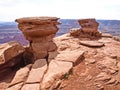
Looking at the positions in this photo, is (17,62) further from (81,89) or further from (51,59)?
(81,89)

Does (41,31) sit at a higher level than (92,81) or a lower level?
higher

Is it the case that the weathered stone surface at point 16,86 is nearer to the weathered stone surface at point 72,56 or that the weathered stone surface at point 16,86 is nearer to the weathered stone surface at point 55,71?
the weathered stone surface at point 55,71

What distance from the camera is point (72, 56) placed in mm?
11898

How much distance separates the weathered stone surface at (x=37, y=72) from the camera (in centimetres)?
1066

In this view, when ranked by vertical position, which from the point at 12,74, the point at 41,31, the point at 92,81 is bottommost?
the point at 12,74

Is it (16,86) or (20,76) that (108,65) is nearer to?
(20,76)

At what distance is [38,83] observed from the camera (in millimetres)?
10305

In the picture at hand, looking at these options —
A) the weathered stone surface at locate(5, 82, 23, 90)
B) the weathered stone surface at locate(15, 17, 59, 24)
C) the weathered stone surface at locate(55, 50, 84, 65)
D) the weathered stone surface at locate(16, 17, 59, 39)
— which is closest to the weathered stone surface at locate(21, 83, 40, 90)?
the weathered stone surface at locate(5, 82, 23, 90)

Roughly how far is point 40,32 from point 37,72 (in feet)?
9.79

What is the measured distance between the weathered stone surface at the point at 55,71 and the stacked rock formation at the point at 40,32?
6.68ft

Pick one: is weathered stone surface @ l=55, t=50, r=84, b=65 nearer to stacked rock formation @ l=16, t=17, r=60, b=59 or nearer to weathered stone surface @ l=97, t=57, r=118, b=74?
weathered stone surface @ l=97, t=57, r=118, b=74

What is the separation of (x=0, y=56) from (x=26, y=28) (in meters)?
2.26

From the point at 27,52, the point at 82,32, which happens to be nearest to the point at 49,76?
the point at 27,52

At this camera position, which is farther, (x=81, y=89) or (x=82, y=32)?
(x=82, y=32)
